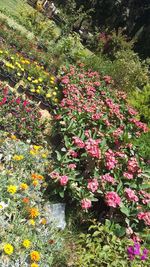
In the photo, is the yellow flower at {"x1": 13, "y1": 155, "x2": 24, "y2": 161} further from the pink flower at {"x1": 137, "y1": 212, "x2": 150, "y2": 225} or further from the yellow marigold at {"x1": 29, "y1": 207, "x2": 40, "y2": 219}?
the pink flower at {"x1": 137, "y1": 212, "x2": 150, "y2": 225}

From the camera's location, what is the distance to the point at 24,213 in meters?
4.07

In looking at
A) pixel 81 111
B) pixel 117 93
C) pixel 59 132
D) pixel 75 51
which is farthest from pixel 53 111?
pixel 75 51

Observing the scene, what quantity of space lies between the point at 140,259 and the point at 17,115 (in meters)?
3.12

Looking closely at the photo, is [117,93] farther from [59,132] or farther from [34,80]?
[59,132]

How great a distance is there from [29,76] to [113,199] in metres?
4.80

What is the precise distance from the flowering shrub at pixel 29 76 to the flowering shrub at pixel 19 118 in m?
1.37

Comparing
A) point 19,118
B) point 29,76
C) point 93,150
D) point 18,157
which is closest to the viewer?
point 18,157

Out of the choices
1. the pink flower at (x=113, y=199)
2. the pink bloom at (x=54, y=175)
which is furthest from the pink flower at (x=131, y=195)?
the pink bloom at (x=54, y=175)

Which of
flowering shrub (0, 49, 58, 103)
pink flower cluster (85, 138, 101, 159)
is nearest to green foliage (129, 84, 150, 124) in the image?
flowering shrub (0, 49, 58, 103)

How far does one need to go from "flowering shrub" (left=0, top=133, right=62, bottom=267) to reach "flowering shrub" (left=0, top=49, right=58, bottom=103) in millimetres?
3166

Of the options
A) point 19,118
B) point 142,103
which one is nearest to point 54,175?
point 19,118

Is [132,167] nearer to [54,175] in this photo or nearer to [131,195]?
[131,195]

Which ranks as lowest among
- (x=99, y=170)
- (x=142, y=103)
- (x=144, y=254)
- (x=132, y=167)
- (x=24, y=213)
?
(x=24, y=213)

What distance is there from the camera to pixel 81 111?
7305 mm
